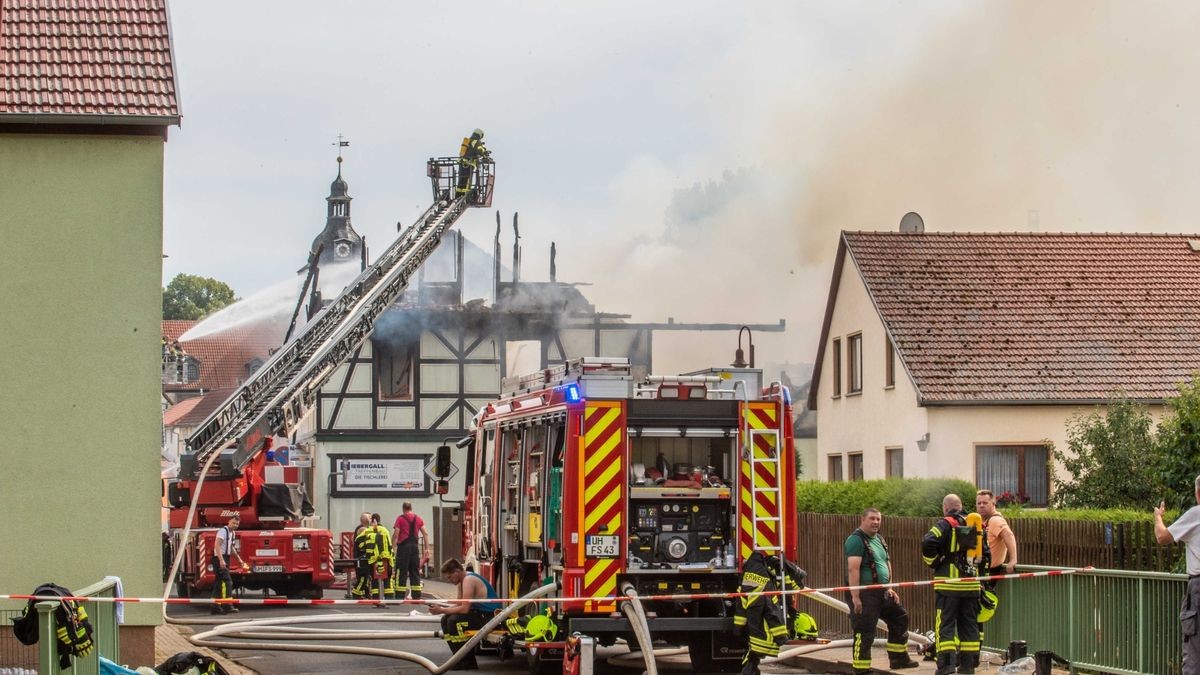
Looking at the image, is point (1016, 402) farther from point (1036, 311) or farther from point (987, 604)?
point (987, 604)

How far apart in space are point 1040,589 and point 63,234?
9.32 metres

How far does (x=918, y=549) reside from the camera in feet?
57.9

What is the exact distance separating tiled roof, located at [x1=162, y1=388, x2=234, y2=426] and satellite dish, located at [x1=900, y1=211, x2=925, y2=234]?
156 ft

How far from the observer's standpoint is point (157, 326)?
1523 centimetres

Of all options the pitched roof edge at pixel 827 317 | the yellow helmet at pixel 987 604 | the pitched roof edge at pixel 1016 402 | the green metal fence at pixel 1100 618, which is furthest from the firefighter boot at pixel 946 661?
the pitched roof edge at pixel 827 317

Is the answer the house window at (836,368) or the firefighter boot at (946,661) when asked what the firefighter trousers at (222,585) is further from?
the firefighter boot at (946,661)

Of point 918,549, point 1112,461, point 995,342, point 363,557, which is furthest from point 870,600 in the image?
point 363,557

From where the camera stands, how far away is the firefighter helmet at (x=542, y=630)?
14.4 meters

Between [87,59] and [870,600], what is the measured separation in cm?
856

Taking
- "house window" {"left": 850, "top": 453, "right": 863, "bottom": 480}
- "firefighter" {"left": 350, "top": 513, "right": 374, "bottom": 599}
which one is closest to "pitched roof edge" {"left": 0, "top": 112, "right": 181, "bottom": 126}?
"firefighter" {"left": 350, "top": 513, "right": 374, "bottom": 599}

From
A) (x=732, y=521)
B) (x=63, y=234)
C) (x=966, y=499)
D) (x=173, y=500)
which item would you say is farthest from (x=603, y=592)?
(x=173, y=500)

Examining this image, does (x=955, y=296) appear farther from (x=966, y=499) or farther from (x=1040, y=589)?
(x=1040, y=589)

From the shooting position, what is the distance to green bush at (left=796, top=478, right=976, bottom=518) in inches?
789

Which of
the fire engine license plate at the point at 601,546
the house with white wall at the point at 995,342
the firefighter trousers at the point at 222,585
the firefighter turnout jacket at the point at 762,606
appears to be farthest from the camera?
the house with white wall at the point at 995,342
